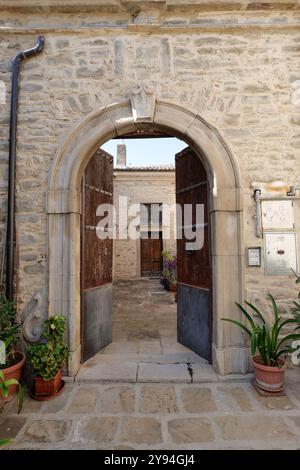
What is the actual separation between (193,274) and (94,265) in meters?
1.35

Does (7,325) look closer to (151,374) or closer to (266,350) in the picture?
(151,374)

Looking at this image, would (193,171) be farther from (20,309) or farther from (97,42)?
(20,309)

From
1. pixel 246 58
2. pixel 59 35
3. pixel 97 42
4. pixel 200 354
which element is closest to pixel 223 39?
pixel 246 58

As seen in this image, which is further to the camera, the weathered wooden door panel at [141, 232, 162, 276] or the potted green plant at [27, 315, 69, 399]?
the weathered wooden door panel at [141, 232, 162, 276]

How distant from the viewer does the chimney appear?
1251 centimetres

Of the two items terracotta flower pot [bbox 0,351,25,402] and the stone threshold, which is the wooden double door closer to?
the stone threshold

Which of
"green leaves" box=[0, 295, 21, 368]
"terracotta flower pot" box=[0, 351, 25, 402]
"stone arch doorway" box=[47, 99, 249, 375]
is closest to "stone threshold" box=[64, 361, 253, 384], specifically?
"stone arch doorway" box=[47, 99, 249, 375]

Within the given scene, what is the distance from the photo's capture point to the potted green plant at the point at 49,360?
2541mm

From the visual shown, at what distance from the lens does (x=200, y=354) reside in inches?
132

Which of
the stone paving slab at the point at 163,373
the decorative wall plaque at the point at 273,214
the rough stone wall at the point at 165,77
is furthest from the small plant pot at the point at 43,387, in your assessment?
the decorative wall plaque at the point at 273,214

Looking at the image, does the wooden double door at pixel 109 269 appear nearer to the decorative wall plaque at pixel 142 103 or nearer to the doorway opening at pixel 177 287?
the doorway opening at pixel 177 287

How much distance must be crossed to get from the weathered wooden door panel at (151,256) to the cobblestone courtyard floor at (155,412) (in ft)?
27.6

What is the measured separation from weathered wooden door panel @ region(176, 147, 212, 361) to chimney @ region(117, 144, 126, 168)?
8.91 metres

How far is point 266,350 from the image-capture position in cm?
268
